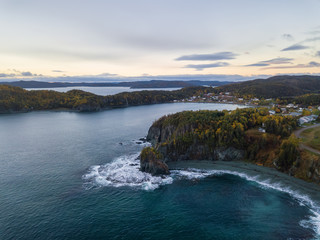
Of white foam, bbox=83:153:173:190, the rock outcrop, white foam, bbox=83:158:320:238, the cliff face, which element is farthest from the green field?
the rock outcrop

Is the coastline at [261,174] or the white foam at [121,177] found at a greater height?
the coastline at [261,174]

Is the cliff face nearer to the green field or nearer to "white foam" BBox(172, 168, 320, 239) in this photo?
"white foam" BBox(172, 168, 320, 239)

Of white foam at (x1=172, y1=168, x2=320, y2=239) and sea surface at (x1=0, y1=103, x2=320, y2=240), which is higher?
white foam at (x1=172, y1=168, x2=320, y2=239)

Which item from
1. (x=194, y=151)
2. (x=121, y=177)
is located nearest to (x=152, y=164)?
(x=121, y=177)

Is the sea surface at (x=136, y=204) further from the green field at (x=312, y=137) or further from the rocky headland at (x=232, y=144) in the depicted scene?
the green field at (x=312, y=137)

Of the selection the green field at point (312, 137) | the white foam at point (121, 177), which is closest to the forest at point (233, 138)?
the green field at point (312, 137)

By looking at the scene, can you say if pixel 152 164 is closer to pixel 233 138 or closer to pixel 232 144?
pixel 232 144

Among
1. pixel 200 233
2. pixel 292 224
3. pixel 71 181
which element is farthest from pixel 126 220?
pixel 292 224
